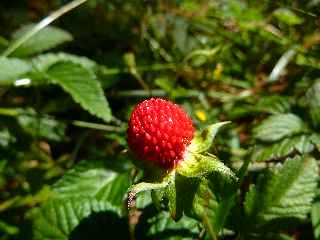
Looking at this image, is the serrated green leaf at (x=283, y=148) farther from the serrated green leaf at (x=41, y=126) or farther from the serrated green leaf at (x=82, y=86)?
the serrated green leaf at (x=41, y=126)

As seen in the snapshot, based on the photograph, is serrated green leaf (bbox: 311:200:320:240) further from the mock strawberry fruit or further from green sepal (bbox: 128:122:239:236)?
the mock strawberry fruit

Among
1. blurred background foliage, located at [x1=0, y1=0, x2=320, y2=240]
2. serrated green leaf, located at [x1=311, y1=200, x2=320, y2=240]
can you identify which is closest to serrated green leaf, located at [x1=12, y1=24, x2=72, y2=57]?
blurred background foliage, located at [x1=0, y1=0, x2=320, y2=240]

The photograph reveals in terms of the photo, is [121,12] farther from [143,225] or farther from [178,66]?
[143,225]

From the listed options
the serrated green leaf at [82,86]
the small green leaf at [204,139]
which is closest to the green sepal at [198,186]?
the small green leaf at [204,139]

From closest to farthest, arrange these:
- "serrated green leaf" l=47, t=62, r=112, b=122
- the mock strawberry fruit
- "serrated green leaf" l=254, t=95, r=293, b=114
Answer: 1. the mock strawberry fruit
2. "serrated green leaf" l=47, t=62, r=112, b=122
3. "serrated green leaf" l=254, t=95, r=293, b=114

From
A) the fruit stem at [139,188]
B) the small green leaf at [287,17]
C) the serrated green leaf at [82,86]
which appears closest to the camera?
the fruit stem at [139,188]

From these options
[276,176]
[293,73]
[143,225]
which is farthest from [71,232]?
[293,73]

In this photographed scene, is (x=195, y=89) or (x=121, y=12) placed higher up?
(x=121, y=12)
